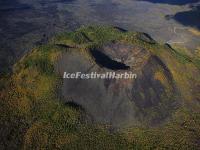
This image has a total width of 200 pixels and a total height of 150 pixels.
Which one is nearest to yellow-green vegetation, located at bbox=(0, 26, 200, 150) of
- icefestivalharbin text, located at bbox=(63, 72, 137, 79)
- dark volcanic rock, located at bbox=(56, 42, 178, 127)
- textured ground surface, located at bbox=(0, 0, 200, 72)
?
dark volcanic rock, located at bbox=(56, 42, 178, 127)

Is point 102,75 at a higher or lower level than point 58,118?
higher

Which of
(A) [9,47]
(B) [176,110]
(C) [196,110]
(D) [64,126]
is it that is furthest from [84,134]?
(A) [9,47]

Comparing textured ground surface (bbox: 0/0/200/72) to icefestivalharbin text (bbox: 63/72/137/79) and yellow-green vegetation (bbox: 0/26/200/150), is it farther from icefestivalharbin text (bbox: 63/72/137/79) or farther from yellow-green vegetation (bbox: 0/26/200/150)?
icefestivalharbin text (bbox: 63/72/137/79)

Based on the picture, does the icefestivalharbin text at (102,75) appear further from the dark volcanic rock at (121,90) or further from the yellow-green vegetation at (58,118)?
the yellow-green vegetation at (58,118)

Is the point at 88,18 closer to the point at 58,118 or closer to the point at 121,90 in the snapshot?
the point at 121,90

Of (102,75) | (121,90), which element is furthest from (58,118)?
(121,90)

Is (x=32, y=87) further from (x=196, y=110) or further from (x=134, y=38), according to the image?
(x=196, y=110)

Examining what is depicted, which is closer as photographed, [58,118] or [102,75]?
[58,118]
